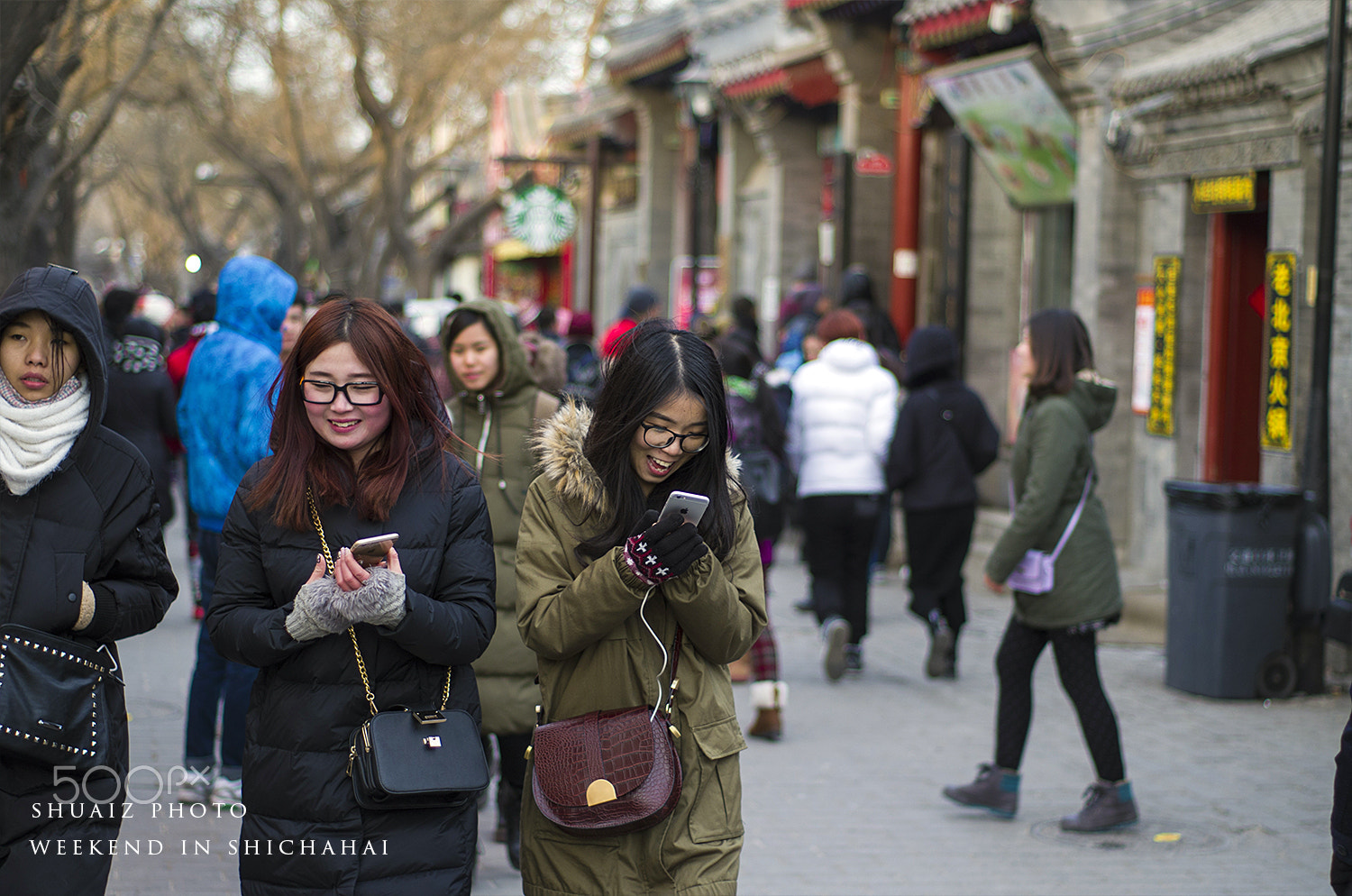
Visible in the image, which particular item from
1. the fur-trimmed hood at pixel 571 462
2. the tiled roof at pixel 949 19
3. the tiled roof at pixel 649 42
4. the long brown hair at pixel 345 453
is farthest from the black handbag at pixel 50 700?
the tiled roof at pixel 649 42

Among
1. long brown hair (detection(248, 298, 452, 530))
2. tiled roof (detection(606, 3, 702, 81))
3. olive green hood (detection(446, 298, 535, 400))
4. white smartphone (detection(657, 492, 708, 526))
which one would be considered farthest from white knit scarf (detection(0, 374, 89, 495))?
tiled roof (detection(606, 3, 702, 81))

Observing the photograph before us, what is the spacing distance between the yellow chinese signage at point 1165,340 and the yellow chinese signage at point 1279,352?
153 cm

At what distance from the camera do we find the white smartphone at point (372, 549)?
119 inches

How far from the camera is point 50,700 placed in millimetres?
3279

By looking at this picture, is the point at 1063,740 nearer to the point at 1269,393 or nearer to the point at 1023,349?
the point at 1023,349

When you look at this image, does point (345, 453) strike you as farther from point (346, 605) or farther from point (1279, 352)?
point (1279, 352)

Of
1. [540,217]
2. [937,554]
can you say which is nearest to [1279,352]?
[937,554]

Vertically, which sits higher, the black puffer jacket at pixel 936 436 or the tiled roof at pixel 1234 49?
the tiled roof at pixel 1234 49

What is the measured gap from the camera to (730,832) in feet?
11.0

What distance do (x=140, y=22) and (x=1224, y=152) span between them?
13.5 meters

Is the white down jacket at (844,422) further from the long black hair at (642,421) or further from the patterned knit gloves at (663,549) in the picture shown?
the patterned knit gloves at (663,549)

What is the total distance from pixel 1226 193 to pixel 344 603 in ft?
30.2

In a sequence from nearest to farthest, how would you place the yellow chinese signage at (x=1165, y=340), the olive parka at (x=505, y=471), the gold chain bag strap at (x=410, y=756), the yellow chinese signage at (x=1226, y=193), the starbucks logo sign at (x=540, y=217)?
the gold chain bag strap at (x=410, y=756), the olive parka at (x=505, y=471), the yellow chinese signage at (x=1226, y=193), the yellow chinese signage at (x=1165, y=340), the starbucks logo sign at (x=540, y=217)

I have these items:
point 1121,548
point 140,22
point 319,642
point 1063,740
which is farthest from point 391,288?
point 319,642
